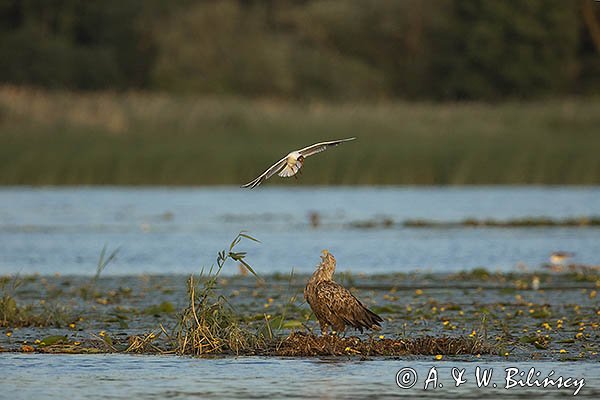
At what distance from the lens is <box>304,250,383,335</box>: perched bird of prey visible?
981 centimetres

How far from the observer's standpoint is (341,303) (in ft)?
32.2

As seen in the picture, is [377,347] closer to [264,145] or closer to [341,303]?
[341,303]

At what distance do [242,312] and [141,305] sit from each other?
48.1 inches

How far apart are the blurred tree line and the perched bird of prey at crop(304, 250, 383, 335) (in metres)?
36.6

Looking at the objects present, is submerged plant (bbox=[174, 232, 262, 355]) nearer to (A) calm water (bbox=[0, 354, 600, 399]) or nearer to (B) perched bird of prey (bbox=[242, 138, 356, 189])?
(A) calm water (bbox=[0, 354, 600, 399])

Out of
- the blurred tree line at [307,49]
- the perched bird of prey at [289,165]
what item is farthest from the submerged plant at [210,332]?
the blurred tree line at [307,49]

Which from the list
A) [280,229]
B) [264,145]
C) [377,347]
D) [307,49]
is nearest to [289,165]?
[377,347]

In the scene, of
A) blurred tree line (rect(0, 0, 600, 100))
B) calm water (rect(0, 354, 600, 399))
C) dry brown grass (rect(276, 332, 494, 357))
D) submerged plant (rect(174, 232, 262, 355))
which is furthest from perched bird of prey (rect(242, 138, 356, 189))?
blurred tree line (rect(0, 0, 600, 100))

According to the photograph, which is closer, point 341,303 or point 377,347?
point 341,303

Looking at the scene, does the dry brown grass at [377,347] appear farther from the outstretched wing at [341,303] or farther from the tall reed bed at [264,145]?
the tall reed bed at [264,145]

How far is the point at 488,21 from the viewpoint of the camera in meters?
47.9

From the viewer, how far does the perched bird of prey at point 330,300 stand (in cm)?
981

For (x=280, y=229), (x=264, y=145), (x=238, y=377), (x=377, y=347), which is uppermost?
(x=264, y=145)

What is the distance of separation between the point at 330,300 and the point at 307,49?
42.7m
